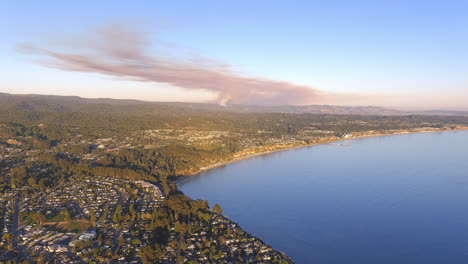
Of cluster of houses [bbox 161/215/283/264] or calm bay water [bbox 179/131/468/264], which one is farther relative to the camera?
calm bay water [bbox 179/131/468/264]

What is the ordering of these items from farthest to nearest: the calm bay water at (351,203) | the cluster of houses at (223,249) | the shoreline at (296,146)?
1. the shoreline at (296,146)
2. the calm bay water at (351,203)
3. the cluster of houses at (223,249)

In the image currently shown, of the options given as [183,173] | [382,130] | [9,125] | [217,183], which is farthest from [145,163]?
[382,130]

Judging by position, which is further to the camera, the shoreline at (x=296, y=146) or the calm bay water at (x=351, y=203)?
the shoreline at (x=296, y=146)

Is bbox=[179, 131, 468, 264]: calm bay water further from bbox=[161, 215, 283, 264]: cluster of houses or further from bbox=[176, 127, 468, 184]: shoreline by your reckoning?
bbox=[161, 215, 283, 264]: cluster of houses

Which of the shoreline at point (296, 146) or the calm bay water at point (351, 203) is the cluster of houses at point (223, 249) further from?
the shoreline at point (296, 146)

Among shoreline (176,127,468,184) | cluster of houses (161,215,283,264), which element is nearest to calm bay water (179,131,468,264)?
shoreline (176,127,468,184)

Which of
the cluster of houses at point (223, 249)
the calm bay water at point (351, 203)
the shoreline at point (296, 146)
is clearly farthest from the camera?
the shoreline at point (296, 146)

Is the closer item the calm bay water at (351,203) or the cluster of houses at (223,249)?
the cluster of houses at (223,249)

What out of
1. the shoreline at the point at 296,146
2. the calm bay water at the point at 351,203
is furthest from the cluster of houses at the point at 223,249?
the shoreline at the point at 296,146

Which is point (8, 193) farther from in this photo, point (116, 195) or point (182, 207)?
point (182, 207)

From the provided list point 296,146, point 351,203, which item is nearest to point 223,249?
point 351,203
